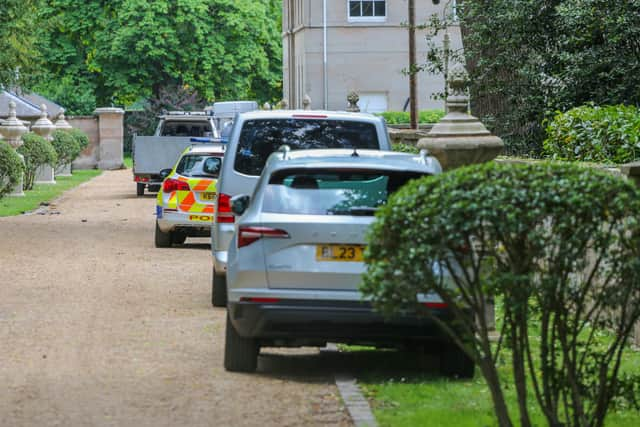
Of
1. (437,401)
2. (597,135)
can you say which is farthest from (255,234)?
(597,135)

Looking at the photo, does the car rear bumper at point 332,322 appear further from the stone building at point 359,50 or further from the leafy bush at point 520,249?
the stone building at point 359,50

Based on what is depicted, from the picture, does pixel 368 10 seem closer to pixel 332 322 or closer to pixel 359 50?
pixel 359 50

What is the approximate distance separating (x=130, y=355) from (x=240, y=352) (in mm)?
1268

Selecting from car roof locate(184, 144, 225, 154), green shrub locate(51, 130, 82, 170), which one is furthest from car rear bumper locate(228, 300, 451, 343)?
green shrub locate(51, 130, 82, 170)

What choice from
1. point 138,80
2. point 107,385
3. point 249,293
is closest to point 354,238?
point 249,293

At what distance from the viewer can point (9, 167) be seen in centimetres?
3138

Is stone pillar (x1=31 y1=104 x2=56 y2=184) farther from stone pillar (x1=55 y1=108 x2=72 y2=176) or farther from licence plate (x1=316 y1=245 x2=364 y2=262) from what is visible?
licence plate (x1=316 y1=245 x2=364 y2=262)

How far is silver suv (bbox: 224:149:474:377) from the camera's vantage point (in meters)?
9.28

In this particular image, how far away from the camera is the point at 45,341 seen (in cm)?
1159

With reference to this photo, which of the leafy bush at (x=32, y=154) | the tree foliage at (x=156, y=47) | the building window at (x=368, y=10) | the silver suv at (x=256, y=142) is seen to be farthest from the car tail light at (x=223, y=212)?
the tree foliage at (x=156, y=47)

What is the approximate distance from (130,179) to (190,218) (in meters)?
27.9

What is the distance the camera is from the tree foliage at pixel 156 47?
6869 cm

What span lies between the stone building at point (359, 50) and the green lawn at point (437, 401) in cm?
4120

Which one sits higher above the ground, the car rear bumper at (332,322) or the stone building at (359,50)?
the stone building at (359,50)
